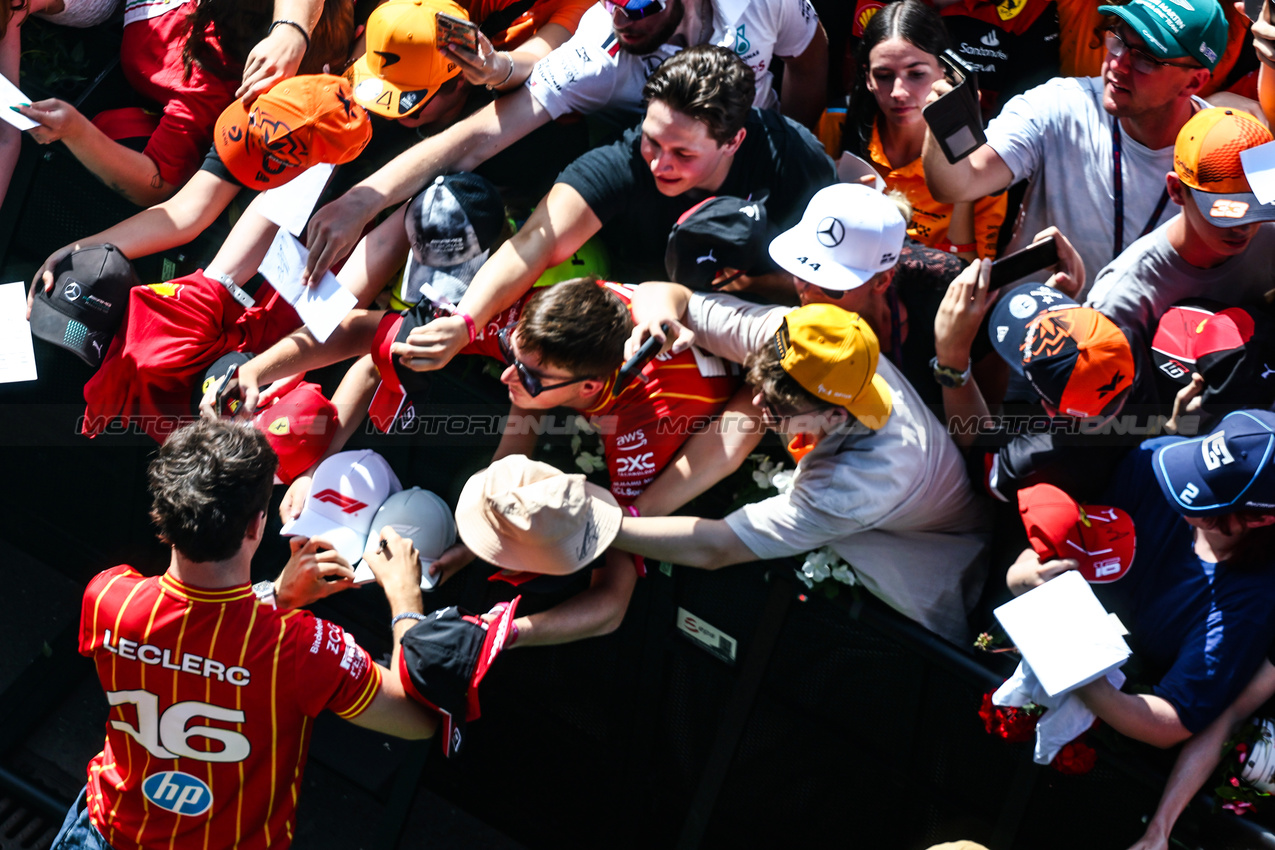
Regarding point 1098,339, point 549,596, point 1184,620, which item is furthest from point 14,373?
point 1184,620

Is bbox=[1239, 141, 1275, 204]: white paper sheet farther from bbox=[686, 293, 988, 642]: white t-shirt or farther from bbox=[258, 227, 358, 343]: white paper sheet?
bbox=[258, 227, 358, 343]: white paper sheet

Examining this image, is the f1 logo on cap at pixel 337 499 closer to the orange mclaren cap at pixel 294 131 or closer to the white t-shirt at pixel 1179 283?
the orange mclaren cap at pixel 294 131

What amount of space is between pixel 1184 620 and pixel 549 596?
5.89 feet

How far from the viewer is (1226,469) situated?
2629 millimetres

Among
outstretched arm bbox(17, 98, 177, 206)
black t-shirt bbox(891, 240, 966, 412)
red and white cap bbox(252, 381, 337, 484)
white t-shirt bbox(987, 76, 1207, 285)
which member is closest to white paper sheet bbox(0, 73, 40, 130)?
outstretched arm bbox(17, 98, 177, 206)

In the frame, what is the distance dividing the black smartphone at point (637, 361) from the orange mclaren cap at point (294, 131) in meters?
1.14

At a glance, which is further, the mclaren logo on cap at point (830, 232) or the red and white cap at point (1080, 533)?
the mclaren logo on cap at point (830, 232)

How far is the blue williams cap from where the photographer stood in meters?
2.59

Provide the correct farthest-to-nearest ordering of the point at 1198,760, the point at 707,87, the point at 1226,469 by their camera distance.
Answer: the point at 707,87 < the point at 1198,760 < the point at 1226,469

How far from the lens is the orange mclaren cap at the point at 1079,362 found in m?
2.78

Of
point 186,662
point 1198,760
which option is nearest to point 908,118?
point 1198,760

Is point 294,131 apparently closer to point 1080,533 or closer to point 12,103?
point 12,103

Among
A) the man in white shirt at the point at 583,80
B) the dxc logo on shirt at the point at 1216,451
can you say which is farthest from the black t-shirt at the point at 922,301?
the man in white shirt at the point at 583,80

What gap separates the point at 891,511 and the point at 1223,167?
48.9 inches
